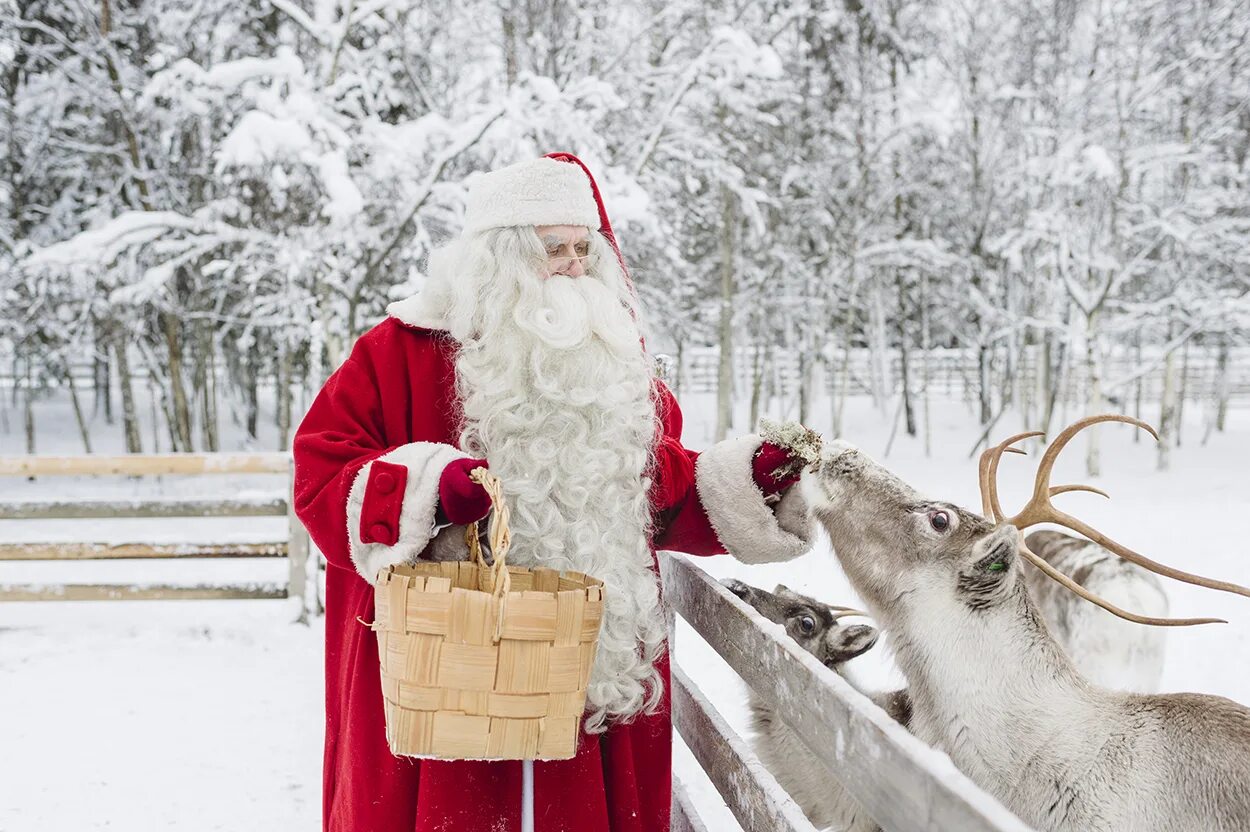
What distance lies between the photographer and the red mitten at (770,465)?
238cm

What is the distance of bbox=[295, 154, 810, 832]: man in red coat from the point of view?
197 centimetres

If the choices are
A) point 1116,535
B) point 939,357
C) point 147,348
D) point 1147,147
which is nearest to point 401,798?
point 1116,535

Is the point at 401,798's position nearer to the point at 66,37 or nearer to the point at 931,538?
the point at 931,538

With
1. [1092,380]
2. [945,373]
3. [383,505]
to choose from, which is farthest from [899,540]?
[945,373]

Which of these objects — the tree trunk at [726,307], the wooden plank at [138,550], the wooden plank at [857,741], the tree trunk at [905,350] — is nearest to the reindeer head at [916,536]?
the wooden plank at [857,741]

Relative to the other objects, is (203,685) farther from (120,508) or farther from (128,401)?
(128,401)

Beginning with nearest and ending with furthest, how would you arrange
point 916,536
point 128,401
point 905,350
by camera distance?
1. point 916,536
2. point 128,401
3. point 905,350

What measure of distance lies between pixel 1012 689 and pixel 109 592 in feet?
21.6

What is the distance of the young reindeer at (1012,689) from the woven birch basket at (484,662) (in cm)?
112

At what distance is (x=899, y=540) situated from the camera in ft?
8.48

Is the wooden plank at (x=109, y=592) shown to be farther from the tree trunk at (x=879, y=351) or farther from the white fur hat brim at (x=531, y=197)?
the tree trunk at (x=879, y=351)

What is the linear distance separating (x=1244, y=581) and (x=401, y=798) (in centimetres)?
850

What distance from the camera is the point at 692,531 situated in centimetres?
250

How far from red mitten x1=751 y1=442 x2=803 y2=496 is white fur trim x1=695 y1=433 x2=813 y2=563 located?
0.02 meters
